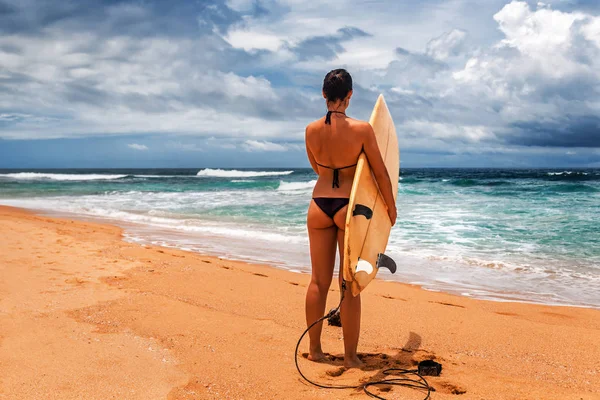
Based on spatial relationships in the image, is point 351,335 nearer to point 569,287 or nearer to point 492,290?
point 492,290

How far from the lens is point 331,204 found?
122 inches

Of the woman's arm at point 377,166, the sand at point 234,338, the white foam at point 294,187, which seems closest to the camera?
the sand at point 234,338

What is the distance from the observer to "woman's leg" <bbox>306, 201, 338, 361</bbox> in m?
3.16

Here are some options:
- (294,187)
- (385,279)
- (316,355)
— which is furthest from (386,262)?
(294,187)

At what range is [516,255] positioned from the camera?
7.53 meters

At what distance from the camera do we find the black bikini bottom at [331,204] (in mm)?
3076

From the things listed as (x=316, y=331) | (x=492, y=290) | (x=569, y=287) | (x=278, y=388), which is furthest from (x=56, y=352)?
(x=569, y=287)

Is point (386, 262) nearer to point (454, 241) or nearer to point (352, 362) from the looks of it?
point (352, 362)

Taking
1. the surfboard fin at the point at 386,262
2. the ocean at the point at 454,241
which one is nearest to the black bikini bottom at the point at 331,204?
the surfboard fin at the point at 386,262

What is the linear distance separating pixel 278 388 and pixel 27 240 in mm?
6069

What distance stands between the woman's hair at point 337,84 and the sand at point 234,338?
179 centimetres

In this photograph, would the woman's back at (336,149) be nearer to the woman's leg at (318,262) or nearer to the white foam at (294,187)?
the woman's leg at (318,262)

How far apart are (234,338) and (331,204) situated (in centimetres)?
132

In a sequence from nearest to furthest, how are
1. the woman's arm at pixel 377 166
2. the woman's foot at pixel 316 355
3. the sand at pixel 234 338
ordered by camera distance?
the sand at pixel 234 338 → the woman's arm at pixel 377 166 → the woman's foot at pixel 316 355
